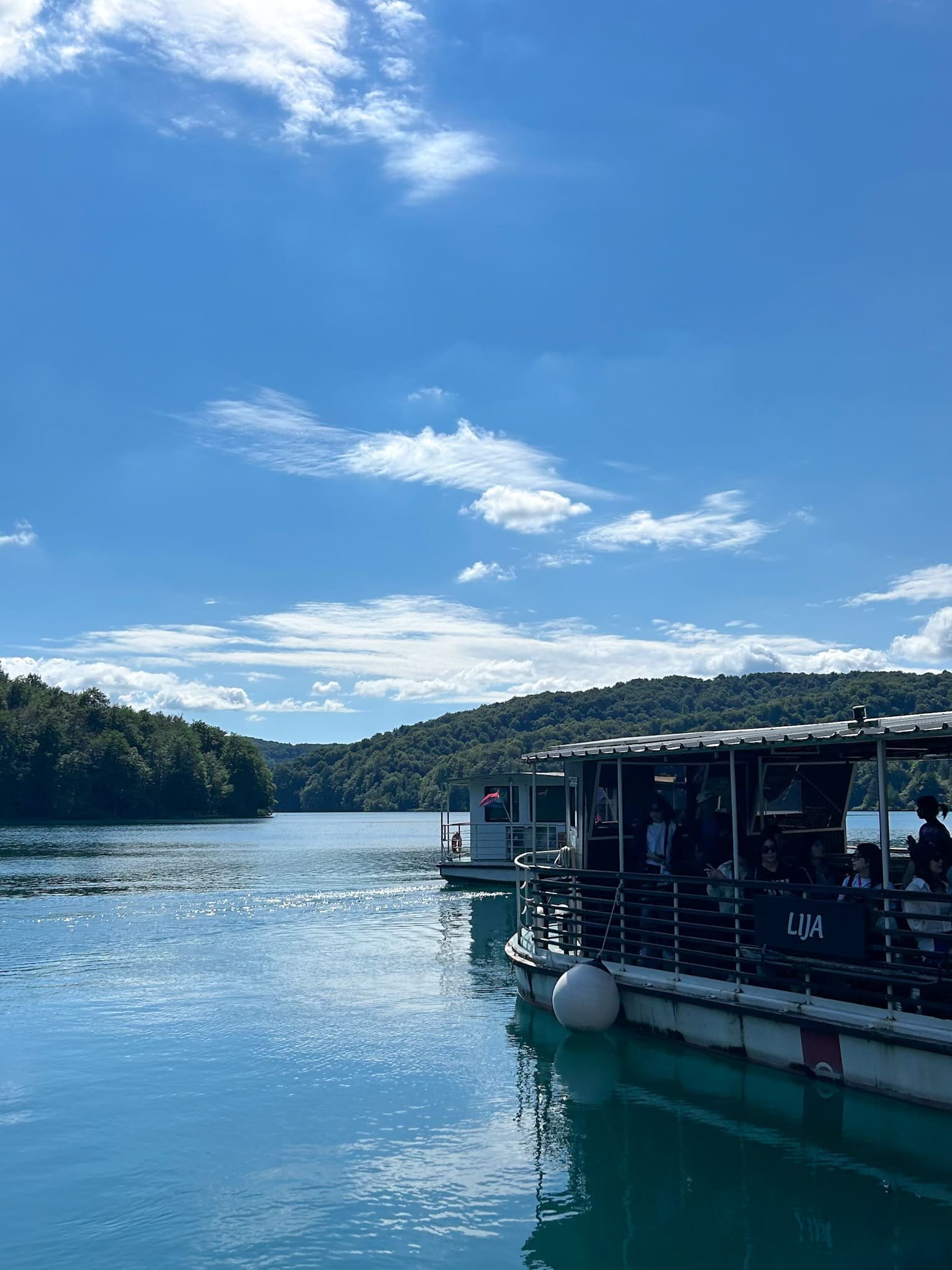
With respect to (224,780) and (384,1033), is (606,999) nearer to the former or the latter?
(384,1033)

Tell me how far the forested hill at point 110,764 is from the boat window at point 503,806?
294 ft

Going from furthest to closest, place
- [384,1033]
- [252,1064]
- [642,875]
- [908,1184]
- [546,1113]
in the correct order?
[384,1033], [252,1064], [642,875], [546,1113], [908,1184]

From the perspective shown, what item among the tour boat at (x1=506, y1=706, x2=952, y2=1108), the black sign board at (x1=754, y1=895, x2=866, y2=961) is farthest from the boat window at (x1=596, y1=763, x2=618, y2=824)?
the black sign board at (x1=754, y1=895, x2=866, y2=961)

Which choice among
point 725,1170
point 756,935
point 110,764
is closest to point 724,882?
point 756,935

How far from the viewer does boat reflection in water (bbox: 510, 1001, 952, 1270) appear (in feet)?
30.2

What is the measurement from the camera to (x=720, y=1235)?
9.45m

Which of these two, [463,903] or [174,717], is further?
[174,717]

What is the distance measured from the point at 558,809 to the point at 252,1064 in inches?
1043

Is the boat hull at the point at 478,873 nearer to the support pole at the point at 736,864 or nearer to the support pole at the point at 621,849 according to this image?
the support pole at the point at 621,849

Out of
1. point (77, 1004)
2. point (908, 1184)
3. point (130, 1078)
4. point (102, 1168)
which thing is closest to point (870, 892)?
point (908, 1184)

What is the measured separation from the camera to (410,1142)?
12.1m

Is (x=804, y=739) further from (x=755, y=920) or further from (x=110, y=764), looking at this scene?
(x=110, y=764)

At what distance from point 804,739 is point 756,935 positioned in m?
2.71

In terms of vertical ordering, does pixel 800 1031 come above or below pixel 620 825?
below
